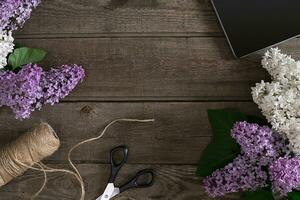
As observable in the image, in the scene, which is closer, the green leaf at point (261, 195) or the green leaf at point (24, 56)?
the green leaf at point (261, 195)

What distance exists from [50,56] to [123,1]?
20cm

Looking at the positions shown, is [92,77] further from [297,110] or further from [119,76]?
[297,110]

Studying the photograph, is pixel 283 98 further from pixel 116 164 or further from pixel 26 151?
pixel 26 151

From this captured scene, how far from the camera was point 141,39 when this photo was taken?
1.16m

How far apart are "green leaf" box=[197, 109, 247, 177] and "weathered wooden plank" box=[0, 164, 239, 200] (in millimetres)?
56

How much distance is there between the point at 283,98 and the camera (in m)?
0.98

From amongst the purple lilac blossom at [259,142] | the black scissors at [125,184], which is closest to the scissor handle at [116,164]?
the black scissors at [125,184]

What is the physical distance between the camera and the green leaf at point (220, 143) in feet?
3.49

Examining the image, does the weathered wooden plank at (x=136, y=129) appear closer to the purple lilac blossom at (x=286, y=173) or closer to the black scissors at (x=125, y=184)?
the black scissors at (x=125, y=184)

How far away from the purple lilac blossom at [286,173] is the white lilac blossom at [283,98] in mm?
33

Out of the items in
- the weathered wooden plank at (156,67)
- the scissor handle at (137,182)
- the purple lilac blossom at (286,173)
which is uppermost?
the weathered wooden plank at (156,67)

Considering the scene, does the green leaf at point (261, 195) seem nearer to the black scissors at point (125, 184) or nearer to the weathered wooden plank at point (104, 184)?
the weathered wooden plank at point (104, 184)

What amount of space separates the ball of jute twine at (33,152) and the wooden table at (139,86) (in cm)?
3

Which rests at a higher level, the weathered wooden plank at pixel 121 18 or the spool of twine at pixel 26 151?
the weathered wooden plank at pixel 121 18
